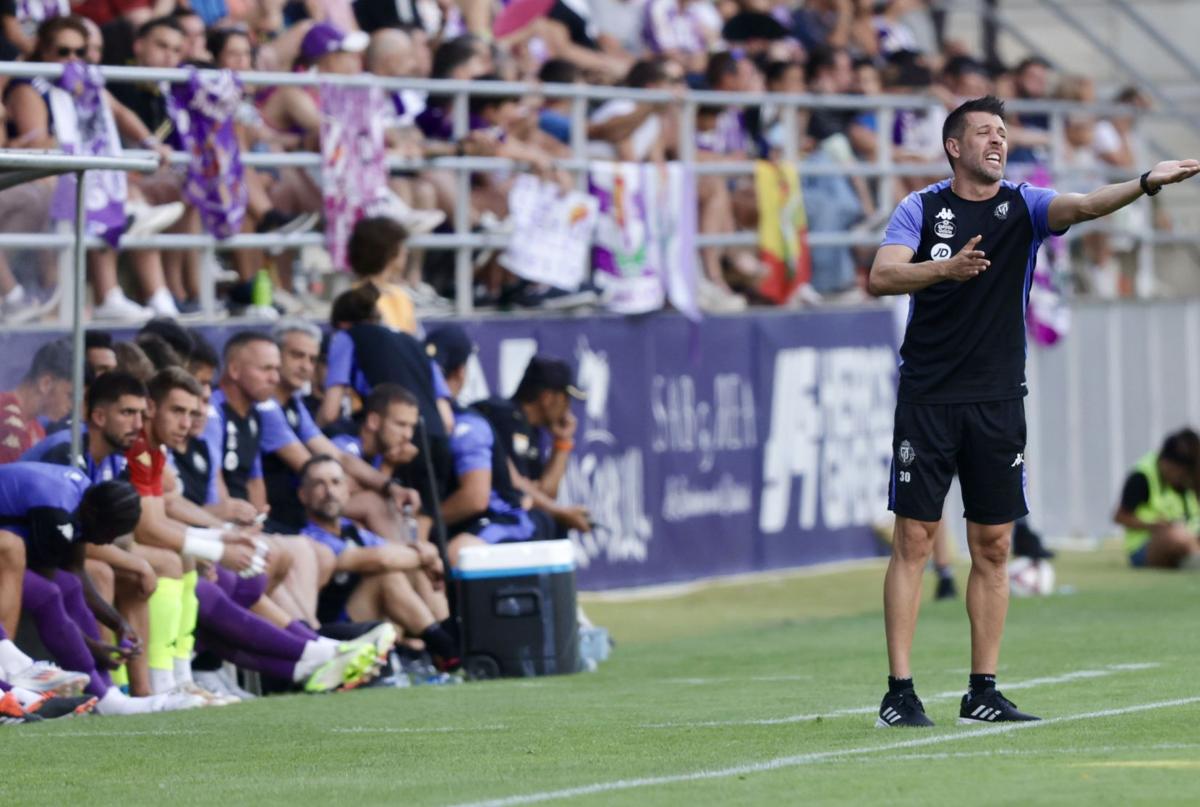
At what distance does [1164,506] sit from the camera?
20531 millimetres

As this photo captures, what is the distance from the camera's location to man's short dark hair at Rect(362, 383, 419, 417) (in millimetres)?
13453

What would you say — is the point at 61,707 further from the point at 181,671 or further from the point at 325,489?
the point at 325,489

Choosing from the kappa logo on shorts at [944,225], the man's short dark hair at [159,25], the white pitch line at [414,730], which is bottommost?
the white pitch line at [414,730]

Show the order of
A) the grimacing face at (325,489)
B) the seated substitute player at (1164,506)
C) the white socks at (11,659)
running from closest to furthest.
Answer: the white socks at (11,659) < the grimacing face at (325,489) < the seated substitute player at (1164,506)

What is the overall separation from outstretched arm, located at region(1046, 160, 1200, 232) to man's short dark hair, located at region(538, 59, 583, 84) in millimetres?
9929

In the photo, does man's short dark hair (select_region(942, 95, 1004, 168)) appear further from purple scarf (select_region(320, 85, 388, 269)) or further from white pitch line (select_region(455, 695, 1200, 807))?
purple scarf (select_region(320, 85, 388, 269))

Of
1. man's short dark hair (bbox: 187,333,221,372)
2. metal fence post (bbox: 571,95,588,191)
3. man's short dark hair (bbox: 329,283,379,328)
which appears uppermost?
metal fence post (bbox: 571,95,588,191)

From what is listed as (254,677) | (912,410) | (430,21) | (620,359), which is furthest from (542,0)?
(912,410)

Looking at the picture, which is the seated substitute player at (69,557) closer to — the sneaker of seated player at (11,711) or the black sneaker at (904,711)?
the sneaker of seated player at (11,711)

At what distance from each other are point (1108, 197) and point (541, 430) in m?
7.32

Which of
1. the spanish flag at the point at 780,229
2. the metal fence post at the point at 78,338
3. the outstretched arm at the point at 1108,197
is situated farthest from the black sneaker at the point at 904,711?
the spanish flag at the point at 780,229

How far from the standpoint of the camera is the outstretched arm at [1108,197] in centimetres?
860

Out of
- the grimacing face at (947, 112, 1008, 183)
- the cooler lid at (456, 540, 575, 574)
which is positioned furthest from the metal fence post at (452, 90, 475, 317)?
the grimacing face at (947, 112, 1008, 183)

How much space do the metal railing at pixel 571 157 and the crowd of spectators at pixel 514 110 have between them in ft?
0.33
